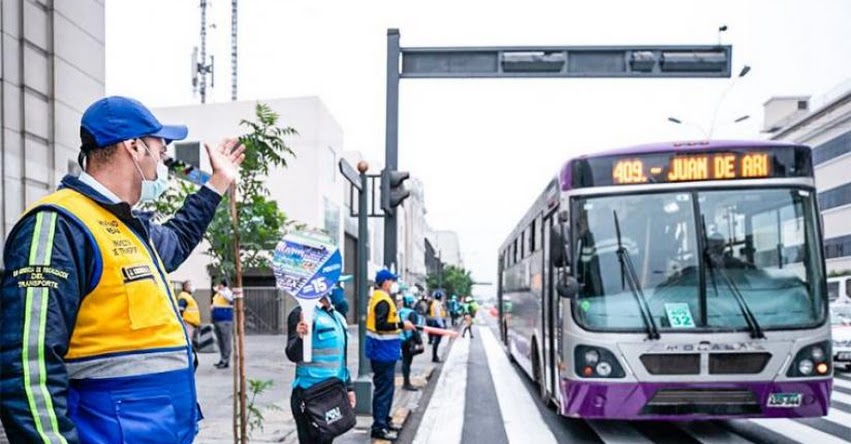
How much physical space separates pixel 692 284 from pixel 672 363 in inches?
33.5

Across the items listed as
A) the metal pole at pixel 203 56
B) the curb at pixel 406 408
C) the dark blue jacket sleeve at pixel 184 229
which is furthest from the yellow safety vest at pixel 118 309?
the metal pole at pixel 203 56

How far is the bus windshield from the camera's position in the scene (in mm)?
7000

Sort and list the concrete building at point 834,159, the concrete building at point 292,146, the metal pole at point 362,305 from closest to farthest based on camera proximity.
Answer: the metal pole at point 362,305, the concrete building at point 292,146, the concrete building at point 834,159

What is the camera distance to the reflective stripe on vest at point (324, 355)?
5.10 m

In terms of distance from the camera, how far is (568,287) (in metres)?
7.11

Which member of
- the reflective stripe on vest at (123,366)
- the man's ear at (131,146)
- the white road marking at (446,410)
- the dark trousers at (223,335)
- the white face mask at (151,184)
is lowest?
the white road marking at (446,410)

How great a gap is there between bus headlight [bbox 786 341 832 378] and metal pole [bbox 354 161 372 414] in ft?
16.6

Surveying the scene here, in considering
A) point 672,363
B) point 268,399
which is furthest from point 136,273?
point 268,399

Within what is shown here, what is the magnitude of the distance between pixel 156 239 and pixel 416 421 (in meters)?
7.51

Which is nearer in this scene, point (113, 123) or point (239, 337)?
point (113, 123)

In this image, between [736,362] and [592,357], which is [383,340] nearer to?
[592,357]

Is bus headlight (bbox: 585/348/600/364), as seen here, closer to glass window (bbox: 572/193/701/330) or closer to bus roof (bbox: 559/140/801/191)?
glass window (bbox: 572/193/701/330)

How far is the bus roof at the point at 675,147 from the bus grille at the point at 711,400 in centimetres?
243

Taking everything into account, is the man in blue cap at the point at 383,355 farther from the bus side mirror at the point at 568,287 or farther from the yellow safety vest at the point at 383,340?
the bus side mirror at the point at 568,287
